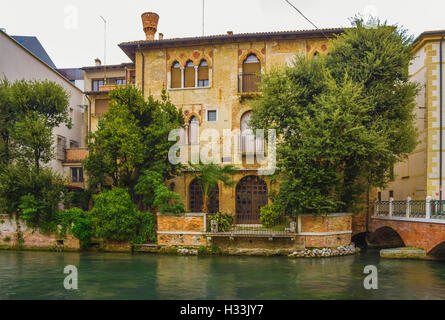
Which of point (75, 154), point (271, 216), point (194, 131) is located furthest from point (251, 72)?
point (75, 154)

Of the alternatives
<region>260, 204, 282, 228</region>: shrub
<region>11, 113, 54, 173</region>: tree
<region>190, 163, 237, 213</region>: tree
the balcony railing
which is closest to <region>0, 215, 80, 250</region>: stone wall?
<region>11, 113, 54, 173</region>: tree

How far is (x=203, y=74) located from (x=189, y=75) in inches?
Answer: 34.2

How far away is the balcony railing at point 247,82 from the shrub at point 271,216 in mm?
7123

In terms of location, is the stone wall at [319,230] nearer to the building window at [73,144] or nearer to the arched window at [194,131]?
the arched window at [194,131]

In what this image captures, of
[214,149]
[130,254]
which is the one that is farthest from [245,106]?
[130,254]

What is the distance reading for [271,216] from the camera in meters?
20.8

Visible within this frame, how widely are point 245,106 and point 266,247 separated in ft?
28.2

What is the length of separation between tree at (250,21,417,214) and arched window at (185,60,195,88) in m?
5.79

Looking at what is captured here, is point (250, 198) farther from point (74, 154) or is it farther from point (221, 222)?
point (74, 154)

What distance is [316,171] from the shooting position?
1847 cm

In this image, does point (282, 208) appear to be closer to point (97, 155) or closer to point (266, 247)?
point (266, 247)

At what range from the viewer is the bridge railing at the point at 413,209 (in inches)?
657

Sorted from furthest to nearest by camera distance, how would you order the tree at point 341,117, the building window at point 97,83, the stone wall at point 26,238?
the building window at point 97,83 → the stone wall at point 26,238 → the tree at point 341,117

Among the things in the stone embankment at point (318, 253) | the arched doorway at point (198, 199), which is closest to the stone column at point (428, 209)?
the stone embankment at point (318, 253)
